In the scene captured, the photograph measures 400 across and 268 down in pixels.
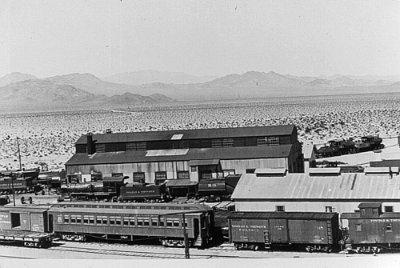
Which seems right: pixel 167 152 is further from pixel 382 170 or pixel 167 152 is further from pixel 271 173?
pixel 382 170

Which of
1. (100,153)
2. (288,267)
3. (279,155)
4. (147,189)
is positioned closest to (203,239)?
(288,267)

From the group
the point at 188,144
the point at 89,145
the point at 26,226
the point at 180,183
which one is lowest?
the point at 26,226

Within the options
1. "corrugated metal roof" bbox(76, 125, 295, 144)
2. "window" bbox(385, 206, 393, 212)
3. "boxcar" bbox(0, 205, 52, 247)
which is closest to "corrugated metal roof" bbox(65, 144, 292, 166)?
"corrugated metal roof" bbox(76, 125, 295, 144)

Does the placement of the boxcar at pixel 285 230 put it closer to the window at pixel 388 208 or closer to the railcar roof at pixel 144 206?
the railcar roof at pixel 144 206

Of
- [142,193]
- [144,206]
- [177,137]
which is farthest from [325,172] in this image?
[177,137]

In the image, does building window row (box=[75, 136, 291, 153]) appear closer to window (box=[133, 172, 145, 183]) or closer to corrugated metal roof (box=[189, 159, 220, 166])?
corrugated metal roof (box=[189, 159, 220, 166])

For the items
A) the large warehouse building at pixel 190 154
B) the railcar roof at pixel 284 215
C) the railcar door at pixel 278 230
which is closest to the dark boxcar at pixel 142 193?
the large warehouse building at pixel 190 154
